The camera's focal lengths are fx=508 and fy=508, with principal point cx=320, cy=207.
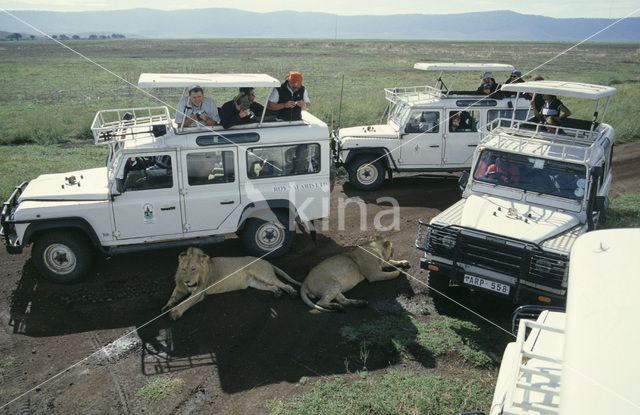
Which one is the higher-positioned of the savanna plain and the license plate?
the license plate

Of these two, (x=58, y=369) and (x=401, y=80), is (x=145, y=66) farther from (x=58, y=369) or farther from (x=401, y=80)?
(x=58, y=369)

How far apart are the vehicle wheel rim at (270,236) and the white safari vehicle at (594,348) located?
501 cm

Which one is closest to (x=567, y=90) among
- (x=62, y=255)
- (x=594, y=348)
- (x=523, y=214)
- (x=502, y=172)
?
(x=502, y=172)

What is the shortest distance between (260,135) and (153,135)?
164 centimetres

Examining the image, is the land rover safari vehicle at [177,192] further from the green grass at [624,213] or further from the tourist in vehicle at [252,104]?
the green grass at [624,213]

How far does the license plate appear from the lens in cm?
650

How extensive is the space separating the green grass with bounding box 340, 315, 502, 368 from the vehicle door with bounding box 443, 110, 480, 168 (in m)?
6.22

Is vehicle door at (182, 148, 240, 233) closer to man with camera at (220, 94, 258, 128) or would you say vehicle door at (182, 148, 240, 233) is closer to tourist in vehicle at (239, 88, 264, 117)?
man with camera at (220, 94, 258, 128)

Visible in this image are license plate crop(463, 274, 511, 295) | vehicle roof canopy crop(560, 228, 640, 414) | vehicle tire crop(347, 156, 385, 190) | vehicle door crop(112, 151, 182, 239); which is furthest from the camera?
vehicle tire crop(347, 156, 385, 190)

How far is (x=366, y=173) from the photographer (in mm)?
12383

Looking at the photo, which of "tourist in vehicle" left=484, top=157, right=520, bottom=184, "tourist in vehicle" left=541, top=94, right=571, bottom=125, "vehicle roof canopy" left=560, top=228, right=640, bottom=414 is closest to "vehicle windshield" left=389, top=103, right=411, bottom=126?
"tourist in vehicle" left=541, top=94, right=571, bottom=125

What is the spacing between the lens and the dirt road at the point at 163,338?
541 centimetres

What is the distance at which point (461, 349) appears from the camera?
6.20m

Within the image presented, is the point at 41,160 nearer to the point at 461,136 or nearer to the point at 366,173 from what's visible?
the point at 366,173
